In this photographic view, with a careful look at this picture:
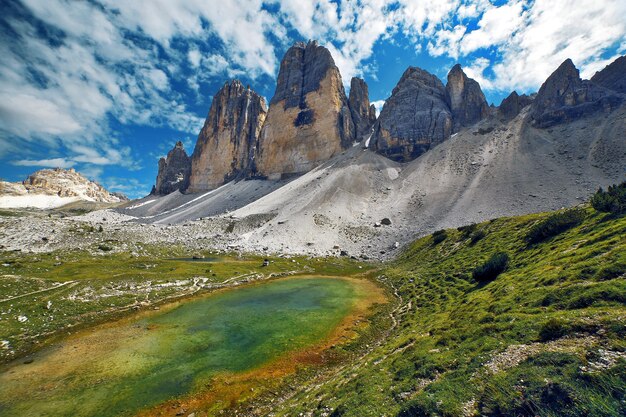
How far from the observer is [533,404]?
26.2 ft

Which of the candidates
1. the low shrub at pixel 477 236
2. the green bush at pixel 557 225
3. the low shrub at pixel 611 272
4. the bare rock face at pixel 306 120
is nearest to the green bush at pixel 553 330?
the low shrub at pixel 611 272

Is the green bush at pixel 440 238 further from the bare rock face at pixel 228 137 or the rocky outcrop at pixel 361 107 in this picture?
the bare rock face at pixel 228 137

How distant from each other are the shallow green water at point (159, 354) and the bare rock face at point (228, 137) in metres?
144

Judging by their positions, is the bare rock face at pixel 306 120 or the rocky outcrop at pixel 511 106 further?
the bare rock face at pixel 306 120

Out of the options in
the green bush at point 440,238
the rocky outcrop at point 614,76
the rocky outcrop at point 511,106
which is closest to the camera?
the green bush at point 440,238

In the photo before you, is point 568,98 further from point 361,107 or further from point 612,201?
point 612,201

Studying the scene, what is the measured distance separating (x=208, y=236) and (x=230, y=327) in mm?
56188

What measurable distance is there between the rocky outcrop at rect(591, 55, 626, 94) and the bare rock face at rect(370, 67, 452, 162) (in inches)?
1970

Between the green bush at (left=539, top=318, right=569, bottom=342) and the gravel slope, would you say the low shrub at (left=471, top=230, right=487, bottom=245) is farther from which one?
the green bush at (left=539, top=318, right=569, bottom=342)

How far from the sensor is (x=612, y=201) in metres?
23.3

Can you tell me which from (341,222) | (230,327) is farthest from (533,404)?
(341,222)

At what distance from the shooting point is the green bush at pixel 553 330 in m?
10.6

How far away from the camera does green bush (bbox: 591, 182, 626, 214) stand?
73.4 feet

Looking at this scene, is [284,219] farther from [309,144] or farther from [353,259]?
[309,144]
